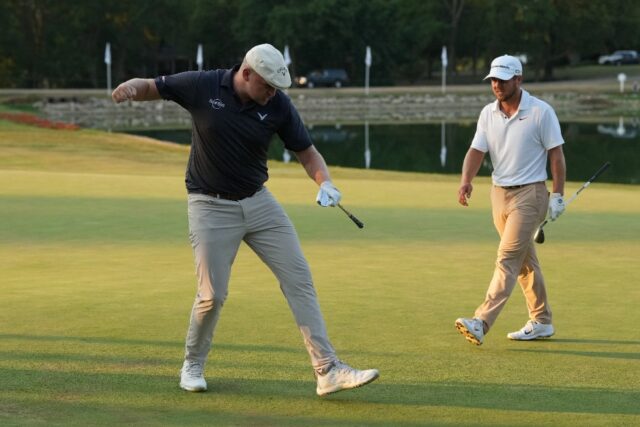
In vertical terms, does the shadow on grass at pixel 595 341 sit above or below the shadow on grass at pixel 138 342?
below

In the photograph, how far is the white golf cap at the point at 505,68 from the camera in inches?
327

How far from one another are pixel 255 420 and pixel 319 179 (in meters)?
1.55

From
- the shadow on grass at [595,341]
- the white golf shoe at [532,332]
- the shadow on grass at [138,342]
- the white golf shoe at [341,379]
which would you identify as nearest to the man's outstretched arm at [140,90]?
the white golf shoe at [341,379]

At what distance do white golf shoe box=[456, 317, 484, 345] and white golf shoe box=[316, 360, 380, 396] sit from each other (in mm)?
1514

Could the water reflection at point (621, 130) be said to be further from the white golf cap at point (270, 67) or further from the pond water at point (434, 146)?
the white golf cap at point (270, 67)

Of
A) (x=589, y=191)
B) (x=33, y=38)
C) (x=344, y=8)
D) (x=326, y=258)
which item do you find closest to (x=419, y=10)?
(x=344, y=8)

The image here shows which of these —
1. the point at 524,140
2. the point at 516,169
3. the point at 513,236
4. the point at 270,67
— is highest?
the point at 270,67

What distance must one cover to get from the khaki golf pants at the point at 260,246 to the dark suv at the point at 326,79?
8528cm

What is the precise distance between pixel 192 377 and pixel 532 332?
8.87 ft

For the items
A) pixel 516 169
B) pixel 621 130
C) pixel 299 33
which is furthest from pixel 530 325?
pixel 299 33

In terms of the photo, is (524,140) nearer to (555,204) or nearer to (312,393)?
(555,204)

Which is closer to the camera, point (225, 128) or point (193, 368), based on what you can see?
point (225, 128)

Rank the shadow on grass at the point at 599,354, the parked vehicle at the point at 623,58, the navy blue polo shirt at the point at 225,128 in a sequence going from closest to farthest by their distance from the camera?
the navy blue polo shirt at the point at 225,128 → the shadow on grass at the point at 599,354 → the parked vehicle at the point at 623,58

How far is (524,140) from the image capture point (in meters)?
8.45
